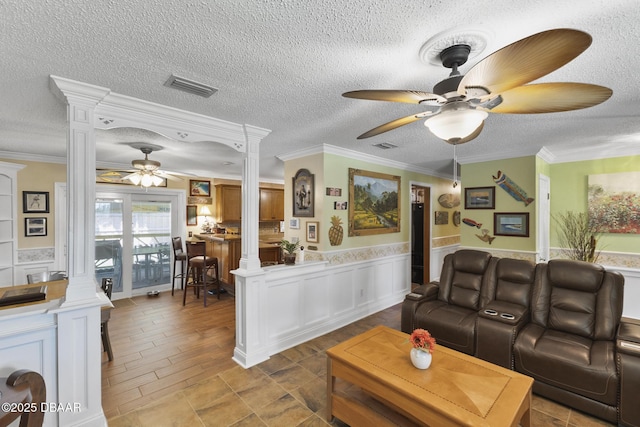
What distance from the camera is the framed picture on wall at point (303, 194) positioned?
3.97m

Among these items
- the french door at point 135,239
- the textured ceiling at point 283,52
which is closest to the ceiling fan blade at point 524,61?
the textured ceiling at point 283,52

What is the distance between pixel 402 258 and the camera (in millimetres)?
5195

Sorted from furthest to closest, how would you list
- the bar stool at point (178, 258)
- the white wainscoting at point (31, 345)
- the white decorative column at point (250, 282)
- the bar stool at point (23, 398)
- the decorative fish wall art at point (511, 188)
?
the bar stool at point (178, 258), the decorative fish wall art at point (511, 188), the white decorative column at point (250, 282), the white wainscoting at point (31, 345), the bar stool at point (23, 398)

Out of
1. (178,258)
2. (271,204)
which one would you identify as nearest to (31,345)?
(178,258)

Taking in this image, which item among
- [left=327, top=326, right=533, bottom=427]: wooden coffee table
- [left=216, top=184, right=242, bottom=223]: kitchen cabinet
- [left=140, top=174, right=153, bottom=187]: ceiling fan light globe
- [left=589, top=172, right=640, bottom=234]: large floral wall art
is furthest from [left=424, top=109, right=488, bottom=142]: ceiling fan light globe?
[left=216, top=184, right=242, bottom=223]: kitchen cabinet

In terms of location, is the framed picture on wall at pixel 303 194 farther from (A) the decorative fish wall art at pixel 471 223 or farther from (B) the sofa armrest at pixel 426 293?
(A) the decorative fish wall art at pixel 471 223

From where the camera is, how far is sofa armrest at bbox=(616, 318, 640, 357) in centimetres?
211

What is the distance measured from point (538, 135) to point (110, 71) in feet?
13.5

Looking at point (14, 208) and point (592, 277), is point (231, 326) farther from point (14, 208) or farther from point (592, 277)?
point (592, 277)

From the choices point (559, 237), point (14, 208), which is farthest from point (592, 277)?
point (14, 208)

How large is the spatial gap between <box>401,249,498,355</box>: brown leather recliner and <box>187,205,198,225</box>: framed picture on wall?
4.76 meters

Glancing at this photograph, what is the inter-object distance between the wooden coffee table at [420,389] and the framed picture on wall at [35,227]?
15.9 feet

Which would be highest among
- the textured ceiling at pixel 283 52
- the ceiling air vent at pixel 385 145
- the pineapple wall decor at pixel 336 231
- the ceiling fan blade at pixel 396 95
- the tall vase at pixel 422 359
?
the textured ceiling at pixel 283 52

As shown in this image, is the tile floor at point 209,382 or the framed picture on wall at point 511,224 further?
the framed picture on wall at point 511,224
